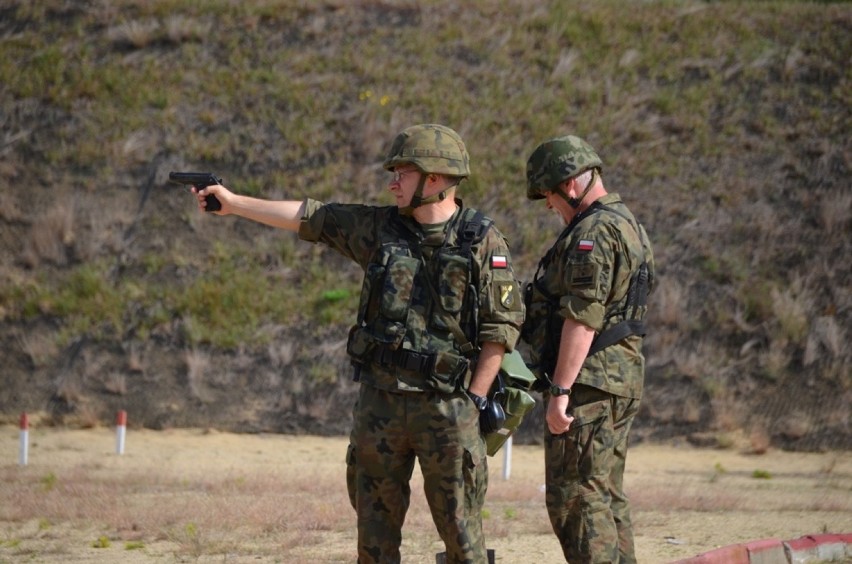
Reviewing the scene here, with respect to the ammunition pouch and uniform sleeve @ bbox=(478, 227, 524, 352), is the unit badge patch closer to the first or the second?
uniform sleeve @ bbox=(478, 227, 524, 352)

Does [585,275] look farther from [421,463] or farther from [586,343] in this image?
[421,463]

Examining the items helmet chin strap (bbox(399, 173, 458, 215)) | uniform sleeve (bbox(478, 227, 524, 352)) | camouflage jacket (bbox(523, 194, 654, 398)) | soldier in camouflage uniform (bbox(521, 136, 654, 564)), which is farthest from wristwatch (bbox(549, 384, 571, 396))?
helmet chin strap (bbox(399, 173, 458, 215))

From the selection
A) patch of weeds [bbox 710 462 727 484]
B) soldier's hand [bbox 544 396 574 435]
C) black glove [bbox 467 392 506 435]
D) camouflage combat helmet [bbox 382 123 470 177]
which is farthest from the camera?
Result: patch of weeds [bbox 710 462 727 484]

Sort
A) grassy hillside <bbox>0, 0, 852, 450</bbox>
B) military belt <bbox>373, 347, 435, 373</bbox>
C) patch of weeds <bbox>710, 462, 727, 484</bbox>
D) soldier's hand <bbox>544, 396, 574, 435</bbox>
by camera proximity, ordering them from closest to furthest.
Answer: military belt <bbox>373, 347, 435, 373</bbox> < soldier's hand <bbox>544, 396, 574, 435</bbox> < patch of weeds <bbox>710, 462, 727, 484</bbox> < grassy hillside <bbox>0, 0, 852, 450</bbox>

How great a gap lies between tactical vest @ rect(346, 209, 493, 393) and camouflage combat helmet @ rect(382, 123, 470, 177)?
0.25 metres

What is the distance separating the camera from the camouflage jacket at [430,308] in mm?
5078

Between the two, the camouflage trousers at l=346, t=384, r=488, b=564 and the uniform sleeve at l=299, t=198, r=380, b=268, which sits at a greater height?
the uniform sleeve at l=299, t=198, r=380, b=268

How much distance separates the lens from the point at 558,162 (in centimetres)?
558

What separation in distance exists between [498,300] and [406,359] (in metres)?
0.48

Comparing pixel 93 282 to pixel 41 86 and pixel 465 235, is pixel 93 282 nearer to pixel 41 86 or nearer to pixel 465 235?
pixel 41 86

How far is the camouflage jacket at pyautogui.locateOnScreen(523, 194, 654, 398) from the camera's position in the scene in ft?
17.7

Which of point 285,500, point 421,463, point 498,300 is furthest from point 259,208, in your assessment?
point 285,500

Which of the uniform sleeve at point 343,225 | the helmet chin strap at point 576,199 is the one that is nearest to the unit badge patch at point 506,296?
the uniform sleeve at point 343,225

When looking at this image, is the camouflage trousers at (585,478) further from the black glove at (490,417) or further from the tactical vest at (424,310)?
the tactical vest at (424,310)
